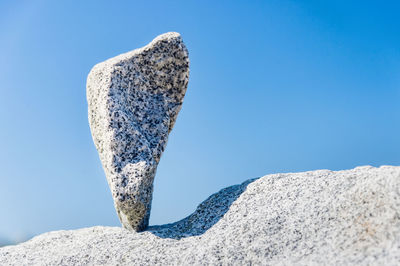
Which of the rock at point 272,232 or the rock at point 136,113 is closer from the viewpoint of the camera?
the rock at point 272,232

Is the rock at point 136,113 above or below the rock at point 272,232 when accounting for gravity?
above

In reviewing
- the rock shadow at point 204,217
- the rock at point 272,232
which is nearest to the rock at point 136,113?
the rock shadow at point 204,217

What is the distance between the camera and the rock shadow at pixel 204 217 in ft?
19.5

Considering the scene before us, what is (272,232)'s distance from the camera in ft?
16.3

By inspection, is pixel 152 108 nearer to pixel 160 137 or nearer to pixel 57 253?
pixel 160 137

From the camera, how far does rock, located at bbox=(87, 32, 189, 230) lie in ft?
19.7

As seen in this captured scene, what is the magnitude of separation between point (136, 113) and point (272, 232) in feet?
9.76

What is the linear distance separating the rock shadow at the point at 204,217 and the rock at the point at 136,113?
1.38 ft

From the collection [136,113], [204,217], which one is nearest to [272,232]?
[204,217]

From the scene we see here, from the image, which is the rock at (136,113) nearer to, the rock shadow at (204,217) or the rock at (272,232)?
the rock shadow at (204,217)

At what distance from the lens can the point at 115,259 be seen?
543cm

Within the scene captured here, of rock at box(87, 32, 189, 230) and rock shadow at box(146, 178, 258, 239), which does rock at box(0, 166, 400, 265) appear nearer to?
rock shadow at box(146, 178, 258, 239)

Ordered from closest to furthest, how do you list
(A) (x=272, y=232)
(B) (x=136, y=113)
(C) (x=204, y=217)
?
(A) (x=272, y=232), (C) (x=204, y=217), (B) (x=136, y=113)

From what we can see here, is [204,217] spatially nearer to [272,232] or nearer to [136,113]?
[272,232]
